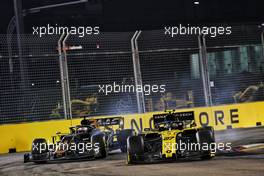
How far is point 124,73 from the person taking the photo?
766 inches

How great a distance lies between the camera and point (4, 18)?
89.1ft

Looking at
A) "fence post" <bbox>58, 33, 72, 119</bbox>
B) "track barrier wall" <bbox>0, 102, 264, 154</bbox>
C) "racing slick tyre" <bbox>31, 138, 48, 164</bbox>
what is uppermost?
"fence post" <bbox>58, 33, 72, 119</bbox>

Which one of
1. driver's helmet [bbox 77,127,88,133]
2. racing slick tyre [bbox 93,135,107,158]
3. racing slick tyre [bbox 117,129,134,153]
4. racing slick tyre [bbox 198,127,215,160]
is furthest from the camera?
racing slick tyre [bbox 117,129,134,153]

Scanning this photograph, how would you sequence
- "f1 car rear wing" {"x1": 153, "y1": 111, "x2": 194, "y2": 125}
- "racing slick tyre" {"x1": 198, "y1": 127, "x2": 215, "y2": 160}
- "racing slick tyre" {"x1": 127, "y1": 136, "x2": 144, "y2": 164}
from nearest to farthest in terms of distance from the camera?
1. "racing slick tyre" {"x1": 198, "y1": 127, "x2": 215, "y2": 160}
2. "racing slick tyre" {"x1": 127, "y1": 136, "x2": 144, "y2": 164}
3. "f1 car rear wing" {"x1": 153, "y1": 111, "x2": 194, "y2": 125}

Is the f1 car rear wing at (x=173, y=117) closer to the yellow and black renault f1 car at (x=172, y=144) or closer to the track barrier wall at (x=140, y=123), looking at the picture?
the yellow and black renault f1 car at (x=172, y=144)

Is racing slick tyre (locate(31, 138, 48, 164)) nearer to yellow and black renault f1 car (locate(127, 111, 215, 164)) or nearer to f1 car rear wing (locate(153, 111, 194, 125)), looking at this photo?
yellow and black renault f1 car (locate(127, 111, 215, 164))

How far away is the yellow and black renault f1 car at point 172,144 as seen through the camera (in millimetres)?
12125

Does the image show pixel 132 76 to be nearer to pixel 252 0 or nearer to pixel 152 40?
pixel 152 40

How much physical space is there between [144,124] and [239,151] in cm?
630

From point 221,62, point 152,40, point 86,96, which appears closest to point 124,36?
point 152,40

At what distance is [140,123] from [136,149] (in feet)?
22.8

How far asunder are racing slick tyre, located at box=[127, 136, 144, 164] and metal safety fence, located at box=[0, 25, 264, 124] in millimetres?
6089

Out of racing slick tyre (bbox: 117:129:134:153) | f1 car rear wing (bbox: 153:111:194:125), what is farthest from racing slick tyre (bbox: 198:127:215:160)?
racing slick tyre (bbox: 117:129:134:153)

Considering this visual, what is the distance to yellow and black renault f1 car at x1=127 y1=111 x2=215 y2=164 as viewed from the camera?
12.1m
